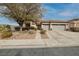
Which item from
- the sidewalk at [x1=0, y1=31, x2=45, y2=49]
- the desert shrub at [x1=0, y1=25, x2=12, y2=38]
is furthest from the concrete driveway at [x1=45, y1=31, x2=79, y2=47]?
the desert shrub at [x1=0, y1=25, x2=12, y2=38]

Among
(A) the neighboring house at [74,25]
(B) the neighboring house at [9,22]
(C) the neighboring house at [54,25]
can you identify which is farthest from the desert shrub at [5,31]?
(A) the neighboring house at [74,25]

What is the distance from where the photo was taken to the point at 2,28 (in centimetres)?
805

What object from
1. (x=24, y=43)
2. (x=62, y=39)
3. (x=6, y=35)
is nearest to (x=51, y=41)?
(x=62, y=39)

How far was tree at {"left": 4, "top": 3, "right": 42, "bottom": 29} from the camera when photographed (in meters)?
8.04

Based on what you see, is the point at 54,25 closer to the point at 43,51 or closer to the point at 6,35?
the point at 43,51

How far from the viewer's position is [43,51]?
770 cm

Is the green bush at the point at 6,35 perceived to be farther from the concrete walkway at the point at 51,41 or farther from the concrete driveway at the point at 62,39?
the concrete driveway at the point at 62,39

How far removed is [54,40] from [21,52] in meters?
1.39

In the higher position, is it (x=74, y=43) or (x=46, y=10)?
(x=46, y=10)

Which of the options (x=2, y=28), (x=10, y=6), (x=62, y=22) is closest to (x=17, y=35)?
(x=2, y=28)

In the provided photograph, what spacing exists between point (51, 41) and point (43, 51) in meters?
0.58

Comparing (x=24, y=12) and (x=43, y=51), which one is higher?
(x=24, y=12)

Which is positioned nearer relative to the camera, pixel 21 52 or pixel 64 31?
pixel 21 52

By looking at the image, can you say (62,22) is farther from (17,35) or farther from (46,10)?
(17,35)
